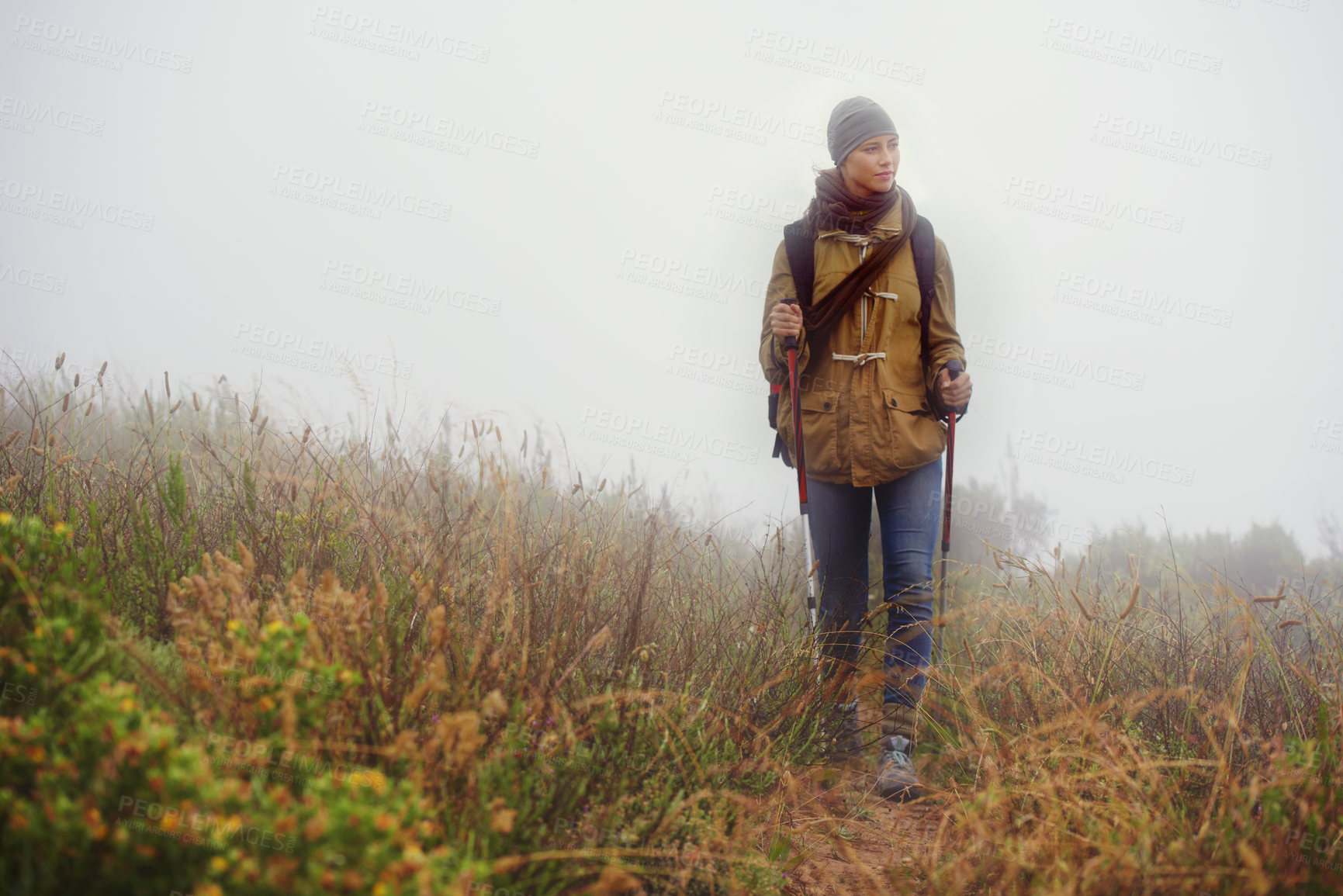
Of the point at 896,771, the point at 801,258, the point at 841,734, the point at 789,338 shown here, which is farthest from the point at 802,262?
the point at 896,771

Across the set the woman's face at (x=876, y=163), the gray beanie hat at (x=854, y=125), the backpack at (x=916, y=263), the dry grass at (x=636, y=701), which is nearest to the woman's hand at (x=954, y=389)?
the backpack at (x=916, y=263)

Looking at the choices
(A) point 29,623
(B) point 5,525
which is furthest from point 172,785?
(B) point 5,525

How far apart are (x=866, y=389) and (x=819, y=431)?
0.83 feet

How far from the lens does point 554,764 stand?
178cm

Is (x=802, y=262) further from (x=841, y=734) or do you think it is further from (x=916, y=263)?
(x=841, y=734)

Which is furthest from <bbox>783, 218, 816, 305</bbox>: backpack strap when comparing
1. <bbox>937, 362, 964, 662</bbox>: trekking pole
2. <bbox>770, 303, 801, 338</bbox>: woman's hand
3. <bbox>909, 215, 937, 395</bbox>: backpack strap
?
<bbox>937, 362, 964, 662</bbox>: trekking pole

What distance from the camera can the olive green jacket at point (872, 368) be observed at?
303 cm

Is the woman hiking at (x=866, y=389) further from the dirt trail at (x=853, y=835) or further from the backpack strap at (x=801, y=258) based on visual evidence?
the dirt trail at (x=853, y=835)

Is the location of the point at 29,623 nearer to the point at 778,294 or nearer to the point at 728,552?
the point at 778,294

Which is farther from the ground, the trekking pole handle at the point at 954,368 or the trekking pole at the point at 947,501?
the trekking pole handle at the point at 954,368

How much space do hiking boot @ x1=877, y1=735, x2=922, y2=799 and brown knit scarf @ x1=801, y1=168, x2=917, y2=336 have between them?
1.66m

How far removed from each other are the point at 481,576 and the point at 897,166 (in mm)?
2364

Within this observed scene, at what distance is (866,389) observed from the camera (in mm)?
3070

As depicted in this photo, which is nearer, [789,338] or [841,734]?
[841,734]
